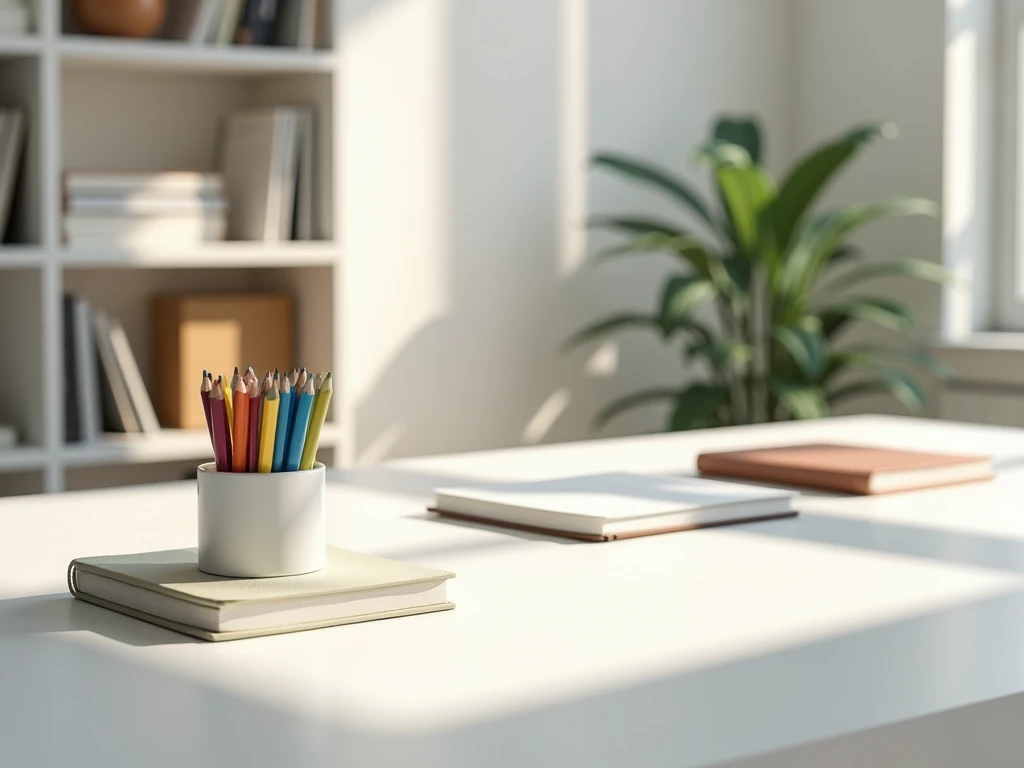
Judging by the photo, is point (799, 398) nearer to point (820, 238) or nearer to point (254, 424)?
point (820, 238)

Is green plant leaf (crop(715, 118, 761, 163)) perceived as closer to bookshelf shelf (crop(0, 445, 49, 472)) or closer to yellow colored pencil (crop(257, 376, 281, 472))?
bookshelf shelf (crop(0, 445, 49, 472))

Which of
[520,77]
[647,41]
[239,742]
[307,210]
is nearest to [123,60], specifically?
[307,210]

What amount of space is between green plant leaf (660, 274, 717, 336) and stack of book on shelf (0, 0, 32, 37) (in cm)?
138

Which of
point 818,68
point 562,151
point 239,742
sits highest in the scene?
point 818,68

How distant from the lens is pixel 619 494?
4.32ft

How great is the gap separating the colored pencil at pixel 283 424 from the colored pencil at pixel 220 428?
31 millimetres

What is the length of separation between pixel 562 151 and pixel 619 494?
230 cm

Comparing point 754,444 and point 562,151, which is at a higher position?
point 562,151

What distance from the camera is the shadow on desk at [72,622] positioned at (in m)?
0.88

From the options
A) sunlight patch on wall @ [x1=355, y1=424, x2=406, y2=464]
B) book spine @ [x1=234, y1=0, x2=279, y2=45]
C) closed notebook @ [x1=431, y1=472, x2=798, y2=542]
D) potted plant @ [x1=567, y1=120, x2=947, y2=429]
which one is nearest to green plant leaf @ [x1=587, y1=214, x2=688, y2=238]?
potted plant @ [x1=567, y1=120, x2=947, y2=429]

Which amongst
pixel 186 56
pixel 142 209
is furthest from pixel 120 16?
pixel 142 209

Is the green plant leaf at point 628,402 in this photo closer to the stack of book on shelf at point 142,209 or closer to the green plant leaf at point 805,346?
the green plant leaf at point 805,346

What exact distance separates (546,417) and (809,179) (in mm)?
897

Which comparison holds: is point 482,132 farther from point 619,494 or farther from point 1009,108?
point 619,494
